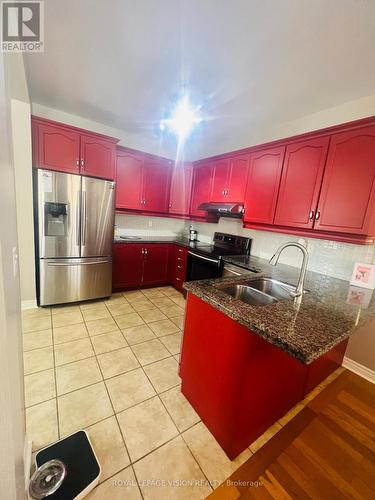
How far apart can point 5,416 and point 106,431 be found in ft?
2.96

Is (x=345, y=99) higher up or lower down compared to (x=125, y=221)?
higher up

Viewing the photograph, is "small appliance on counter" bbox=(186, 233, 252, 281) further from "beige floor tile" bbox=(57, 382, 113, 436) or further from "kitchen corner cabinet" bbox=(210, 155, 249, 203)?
"beige floor tile" bbox=(57, 382, 113, 436)

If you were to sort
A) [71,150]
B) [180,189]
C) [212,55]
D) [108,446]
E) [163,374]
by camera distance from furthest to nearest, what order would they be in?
[180,189] → [71,150] → [163,374] → [212,55] → [108,446]

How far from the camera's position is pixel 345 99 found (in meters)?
1.83

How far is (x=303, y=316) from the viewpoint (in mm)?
1062

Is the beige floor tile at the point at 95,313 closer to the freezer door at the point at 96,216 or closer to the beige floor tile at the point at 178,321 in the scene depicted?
the freezer door at the point at 96,216

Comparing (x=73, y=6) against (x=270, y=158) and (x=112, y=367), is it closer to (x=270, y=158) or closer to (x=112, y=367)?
(x=270, y=158)

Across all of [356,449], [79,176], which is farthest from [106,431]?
[79,176]

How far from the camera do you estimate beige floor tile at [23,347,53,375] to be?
169 cm

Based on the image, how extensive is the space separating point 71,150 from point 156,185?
1328 millimetres

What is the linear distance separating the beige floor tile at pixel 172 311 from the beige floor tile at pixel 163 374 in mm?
852

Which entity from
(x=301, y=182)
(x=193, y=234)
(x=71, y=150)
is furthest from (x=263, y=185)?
(x=71, y=150)

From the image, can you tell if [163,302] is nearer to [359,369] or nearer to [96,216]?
[96,216]

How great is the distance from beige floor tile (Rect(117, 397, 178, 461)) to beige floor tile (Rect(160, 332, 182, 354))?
1.92 feet
